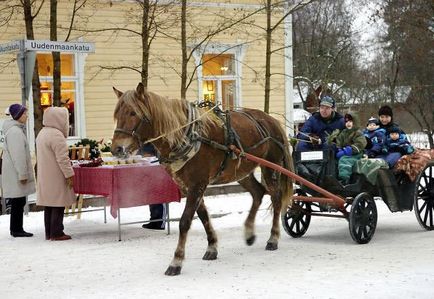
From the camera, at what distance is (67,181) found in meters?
9.98

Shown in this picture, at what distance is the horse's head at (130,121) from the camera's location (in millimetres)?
7531

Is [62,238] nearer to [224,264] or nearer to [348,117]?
[224,264]

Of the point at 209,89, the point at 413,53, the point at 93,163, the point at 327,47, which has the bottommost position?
the point at 93,163

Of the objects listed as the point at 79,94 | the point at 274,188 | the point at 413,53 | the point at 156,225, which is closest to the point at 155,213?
the point at 156,225

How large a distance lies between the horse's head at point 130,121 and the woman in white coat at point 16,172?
308cm

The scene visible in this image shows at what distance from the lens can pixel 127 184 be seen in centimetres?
978

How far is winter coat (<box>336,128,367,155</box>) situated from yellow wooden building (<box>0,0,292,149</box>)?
22.8 ft

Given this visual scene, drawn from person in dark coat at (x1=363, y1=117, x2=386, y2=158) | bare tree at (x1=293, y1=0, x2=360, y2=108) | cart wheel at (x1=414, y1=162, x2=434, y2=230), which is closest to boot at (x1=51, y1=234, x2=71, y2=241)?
person in dark coat at (x1=363, y1=117, x2=386, y2=158)

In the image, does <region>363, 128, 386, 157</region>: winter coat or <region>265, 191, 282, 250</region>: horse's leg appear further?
<region>363, 128, 386, 157</region>: winter coat

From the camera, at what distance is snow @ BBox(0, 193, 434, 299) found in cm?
680

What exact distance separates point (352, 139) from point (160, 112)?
9.40 feet

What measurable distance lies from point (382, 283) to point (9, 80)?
39.2 feet

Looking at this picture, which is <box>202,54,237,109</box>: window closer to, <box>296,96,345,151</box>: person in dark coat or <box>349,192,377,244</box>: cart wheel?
<box>296,96,345,151</box>: person in dark coat

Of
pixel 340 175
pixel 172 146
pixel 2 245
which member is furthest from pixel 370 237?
pixel 2 245
